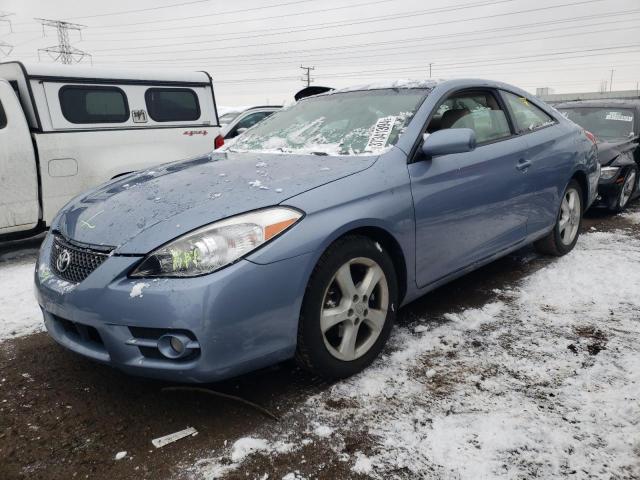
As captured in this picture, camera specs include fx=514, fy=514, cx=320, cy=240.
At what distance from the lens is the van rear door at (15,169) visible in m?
5.02

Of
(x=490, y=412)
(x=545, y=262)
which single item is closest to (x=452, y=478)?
(x=490, y=412)

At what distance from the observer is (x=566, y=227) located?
443 cm

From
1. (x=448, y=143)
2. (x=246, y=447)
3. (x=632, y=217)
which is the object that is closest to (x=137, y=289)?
(x=246, y=447)

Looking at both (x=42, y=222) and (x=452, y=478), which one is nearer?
(x=452, y=478)

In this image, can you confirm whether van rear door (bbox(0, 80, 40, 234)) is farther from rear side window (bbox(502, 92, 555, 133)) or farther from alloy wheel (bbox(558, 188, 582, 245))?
alloy wheel (bbox(558, 188, 582, 245))

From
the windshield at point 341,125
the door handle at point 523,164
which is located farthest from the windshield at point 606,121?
the windshield at point 341,125

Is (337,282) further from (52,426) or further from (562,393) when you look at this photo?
(52,426)

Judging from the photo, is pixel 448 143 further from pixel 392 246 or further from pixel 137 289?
pixel 137 289

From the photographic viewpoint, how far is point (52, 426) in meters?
2.20

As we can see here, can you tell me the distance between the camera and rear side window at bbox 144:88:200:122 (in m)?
6.42

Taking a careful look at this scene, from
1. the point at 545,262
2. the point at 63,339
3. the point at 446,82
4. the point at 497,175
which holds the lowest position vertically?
the point at 545,262

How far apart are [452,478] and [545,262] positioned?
9.77ft

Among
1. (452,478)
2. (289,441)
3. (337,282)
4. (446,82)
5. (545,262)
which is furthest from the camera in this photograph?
(545,262)

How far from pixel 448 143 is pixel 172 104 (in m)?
4.85
